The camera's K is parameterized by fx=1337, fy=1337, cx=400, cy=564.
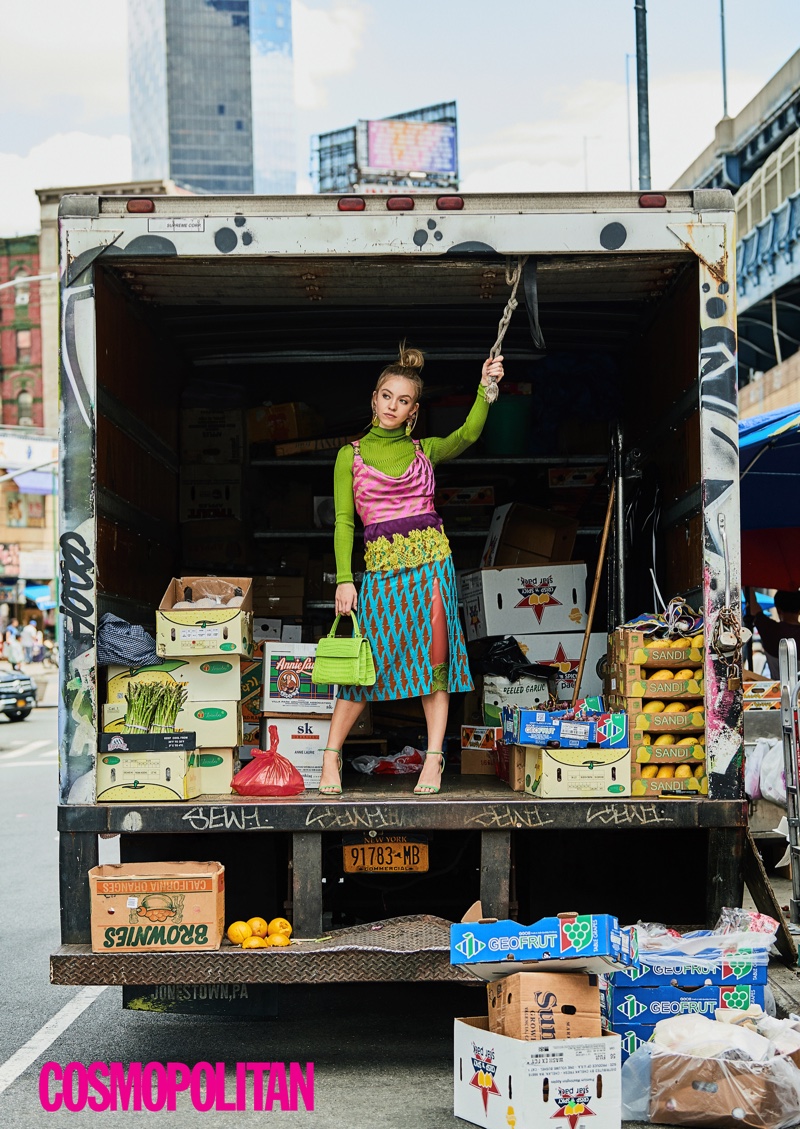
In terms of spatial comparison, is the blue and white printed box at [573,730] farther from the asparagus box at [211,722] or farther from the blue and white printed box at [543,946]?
the asparagus box at [211,722]

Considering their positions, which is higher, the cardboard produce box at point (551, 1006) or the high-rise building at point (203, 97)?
the high-rise building at point (203, 97)

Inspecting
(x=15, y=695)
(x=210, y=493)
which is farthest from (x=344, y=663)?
(x=15, y=695)

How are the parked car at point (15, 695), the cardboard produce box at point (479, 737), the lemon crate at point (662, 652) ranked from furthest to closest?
the parked car at point (15, 695)
the cardboard produce box at point (479, 737)
the lemon crate at point (662, 652)

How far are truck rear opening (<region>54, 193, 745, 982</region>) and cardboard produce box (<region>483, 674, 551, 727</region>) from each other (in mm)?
525

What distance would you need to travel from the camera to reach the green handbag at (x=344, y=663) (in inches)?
216

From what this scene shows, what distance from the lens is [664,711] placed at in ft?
17.1

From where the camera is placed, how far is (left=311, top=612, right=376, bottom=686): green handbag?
5492 mm

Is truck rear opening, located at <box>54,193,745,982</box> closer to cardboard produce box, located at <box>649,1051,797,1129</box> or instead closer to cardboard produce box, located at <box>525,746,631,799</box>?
cardboard produce box, located at <box>525,746,631,799</box>

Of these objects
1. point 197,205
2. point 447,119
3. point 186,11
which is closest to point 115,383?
point 197,205

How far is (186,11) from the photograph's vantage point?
7603 inches

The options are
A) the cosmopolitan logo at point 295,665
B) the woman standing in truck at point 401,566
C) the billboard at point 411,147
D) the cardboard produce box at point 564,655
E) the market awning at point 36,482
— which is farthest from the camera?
the billboard at point 411,147

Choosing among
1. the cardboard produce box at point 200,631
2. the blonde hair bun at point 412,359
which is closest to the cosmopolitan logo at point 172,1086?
the cardboard produce box at point 200,631

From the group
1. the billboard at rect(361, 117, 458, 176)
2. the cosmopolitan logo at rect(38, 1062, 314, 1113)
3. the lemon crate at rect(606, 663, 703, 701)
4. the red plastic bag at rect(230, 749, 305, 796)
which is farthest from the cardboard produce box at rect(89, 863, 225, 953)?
the billboard at rect(361, 117, 458, 176)

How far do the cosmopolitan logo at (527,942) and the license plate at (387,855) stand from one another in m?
1.00
